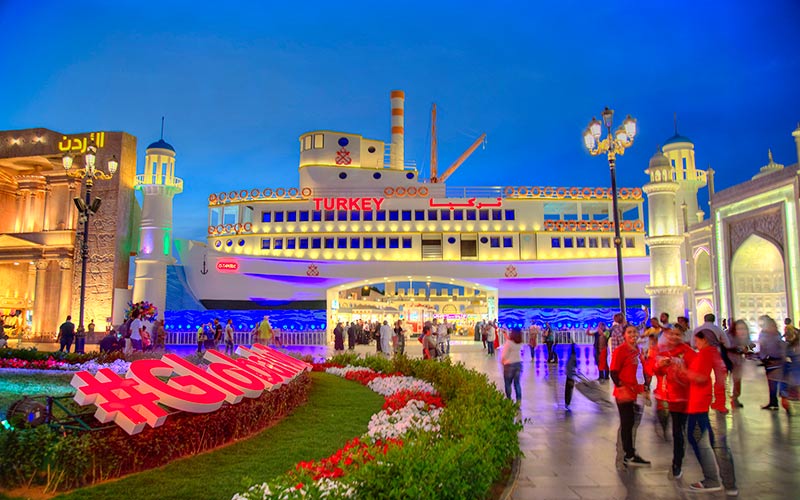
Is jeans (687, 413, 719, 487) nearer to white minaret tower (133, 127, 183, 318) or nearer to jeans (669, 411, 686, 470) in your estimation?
jeans (669, 411, 686, 470)

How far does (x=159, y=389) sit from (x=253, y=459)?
4.93 ft

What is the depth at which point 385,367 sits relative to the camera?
13734 mm

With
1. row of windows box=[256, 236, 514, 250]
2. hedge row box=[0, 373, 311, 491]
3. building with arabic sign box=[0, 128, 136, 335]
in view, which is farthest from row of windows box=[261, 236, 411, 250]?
hedge row box=[0, 373, 311, 491]

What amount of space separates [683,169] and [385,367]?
31634 mm

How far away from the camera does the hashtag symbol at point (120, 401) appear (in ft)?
20.8

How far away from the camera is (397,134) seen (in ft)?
128

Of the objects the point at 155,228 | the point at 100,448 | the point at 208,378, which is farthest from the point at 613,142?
the point at 155,228

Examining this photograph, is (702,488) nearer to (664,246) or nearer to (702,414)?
(702,414)

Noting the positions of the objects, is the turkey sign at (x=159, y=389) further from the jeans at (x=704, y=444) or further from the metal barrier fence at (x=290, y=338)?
the metal barrier fence at (x=290, y=338)

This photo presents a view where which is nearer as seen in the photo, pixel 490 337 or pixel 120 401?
pixel 120 401

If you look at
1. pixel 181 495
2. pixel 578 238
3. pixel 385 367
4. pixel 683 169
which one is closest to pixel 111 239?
pixel 385 367

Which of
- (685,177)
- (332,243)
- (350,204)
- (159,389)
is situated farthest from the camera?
(685,177)

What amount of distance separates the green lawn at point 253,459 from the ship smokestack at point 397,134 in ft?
96.3

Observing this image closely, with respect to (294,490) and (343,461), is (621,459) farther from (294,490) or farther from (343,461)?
(294,490)
